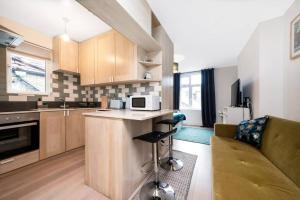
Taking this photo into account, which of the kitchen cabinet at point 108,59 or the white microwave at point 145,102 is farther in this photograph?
the kitchen cabinet at point 108,59

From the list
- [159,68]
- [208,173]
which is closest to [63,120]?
[159,68]

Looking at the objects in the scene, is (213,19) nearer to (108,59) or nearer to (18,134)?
(108,59)

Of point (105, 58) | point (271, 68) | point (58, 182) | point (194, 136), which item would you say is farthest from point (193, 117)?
point (58, 182)

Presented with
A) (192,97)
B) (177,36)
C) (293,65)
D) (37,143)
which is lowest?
(37,143)

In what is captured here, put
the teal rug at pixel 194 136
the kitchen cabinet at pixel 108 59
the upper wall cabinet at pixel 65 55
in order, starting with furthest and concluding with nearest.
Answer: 1. the teal rug at pixel 194 136
2. the upper wall cabinet at pixel 65 55
3. the kitchen cabinet at pixel 108 59

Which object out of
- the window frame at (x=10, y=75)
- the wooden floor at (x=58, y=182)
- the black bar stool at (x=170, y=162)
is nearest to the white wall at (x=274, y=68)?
the wooden floor at (x=58, y=182)

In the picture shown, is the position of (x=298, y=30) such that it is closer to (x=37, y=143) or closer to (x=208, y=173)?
(x=208, y=173)

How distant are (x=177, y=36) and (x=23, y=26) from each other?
2.93 metres

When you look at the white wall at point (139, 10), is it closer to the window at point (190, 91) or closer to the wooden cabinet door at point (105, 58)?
the wooden cabinet door at point (105, 58)

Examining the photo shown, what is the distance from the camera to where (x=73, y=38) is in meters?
2.91

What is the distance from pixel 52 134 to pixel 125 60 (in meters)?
1.90

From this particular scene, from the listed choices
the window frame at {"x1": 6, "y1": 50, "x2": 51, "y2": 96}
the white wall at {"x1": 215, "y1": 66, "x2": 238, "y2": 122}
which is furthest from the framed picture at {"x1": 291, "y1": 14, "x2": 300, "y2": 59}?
the window frame at {"x1": 6, "y1": 50, "x2": 51, "y2": 96}

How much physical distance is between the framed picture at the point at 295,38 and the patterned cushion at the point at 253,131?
108cm

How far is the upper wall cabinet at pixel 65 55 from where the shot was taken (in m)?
2.74
